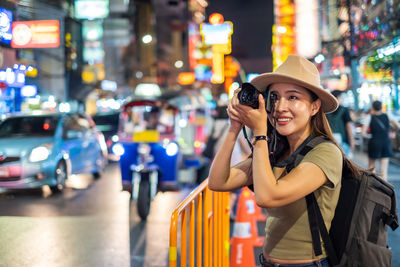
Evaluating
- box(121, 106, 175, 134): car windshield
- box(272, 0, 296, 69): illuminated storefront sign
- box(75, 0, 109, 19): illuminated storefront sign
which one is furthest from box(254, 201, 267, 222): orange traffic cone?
box(272, 0, 296, 69): illuminated storefront sign

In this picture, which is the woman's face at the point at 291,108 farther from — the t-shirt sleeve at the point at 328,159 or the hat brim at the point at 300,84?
the t-shirt sleeve at the point at 328,159

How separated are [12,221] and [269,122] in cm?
501

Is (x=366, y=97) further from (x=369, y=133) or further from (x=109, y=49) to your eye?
(x=109, y=49)

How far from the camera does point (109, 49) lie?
50.3 metres

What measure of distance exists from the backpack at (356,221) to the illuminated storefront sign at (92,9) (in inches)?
831

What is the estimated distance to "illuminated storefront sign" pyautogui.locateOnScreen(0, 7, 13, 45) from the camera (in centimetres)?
484

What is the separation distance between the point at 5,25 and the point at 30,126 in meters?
5.99

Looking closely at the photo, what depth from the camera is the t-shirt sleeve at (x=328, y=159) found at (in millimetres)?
2207

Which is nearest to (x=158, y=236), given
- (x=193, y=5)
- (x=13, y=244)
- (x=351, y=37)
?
(x=13, y=244)

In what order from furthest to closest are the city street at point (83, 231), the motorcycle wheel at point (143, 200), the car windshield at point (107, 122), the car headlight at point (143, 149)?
the car windshield at point (107, 122) → the car headlight at point (143, 149) → the motorcycle wheel at point (143, 200) → the city street at point (83, 231)

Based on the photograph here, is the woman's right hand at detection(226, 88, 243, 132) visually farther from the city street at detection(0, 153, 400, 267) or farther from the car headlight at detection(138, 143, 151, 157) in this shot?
the car headlight at detection(138, 143, 151, 157)

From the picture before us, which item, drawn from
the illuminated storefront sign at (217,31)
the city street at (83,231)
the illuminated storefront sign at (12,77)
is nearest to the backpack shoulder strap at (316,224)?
the city street at (83,231)

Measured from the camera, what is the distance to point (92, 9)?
22453mm

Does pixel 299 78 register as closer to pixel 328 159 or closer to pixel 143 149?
pixel 328 159
